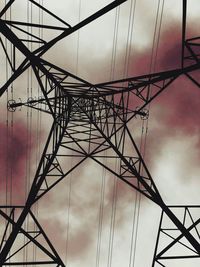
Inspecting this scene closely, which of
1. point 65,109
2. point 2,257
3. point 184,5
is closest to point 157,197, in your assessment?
point 2,257

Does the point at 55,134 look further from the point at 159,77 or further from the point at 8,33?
the point at 8,33

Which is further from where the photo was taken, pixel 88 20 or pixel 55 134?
pixel 55 134

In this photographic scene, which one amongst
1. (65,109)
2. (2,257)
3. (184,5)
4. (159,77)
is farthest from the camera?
(65,109)

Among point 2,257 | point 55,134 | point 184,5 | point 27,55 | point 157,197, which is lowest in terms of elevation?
point 2,257

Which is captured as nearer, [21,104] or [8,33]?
[8,33]

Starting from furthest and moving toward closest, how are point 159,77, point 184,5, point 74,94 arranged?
point 74,94, point 159,77, point 184,5

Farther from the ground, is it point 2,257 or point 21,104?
point 21,104

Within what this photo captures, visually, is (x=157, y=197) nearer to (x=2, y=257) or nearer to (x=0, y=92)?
(x=2, y=257)

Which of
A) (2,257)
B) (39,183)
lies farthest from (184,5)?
(2,257)

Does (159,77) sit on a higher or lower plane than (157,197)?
higher
